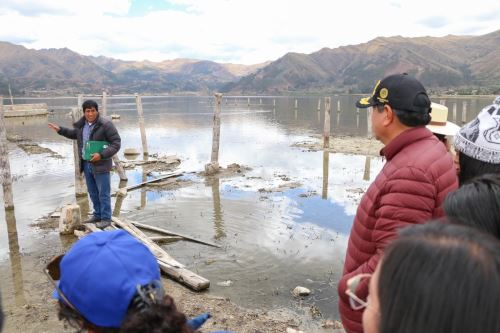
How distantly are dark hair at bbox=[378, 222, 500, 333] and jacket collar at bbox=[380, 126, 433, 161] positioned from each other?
51.5 inches

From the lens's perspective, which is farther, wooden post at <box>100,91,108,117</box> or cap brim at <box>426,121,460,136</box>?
wooden post at <box>100,91,108,117</box>

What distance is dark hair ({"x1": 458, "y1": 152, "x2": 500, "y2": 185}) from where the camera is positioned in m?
2.12

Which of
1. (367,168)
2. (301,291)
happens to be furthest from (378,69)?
(301,291)

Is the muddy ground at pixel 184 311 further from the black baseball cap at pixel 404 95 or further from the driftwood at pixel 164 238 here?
the black baseball cap at pixel 404 95

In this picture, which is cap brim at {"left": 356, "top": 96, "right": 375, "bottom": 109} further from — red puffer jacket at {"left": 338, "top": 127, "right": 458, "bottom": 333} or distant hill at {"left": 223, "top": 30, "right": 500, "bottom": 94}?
distant hill at {"left": 223, "top": 30, "right": 500, "bottom": 94}

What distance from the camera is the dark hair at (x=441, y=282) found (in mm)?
839

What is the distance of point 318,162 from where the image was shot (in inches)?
622

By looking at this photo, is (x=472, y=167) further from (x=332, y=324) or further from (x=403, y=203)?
(x=332, y=324)

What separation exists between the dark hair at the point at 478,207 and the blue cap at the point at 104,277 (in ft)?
3.78

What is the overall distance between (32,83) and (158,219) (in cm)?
16110

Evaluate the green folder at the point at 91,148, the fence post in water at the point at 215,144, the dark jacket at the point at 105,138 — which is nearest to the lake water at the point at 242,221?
the fence post in water at the point at 215,144

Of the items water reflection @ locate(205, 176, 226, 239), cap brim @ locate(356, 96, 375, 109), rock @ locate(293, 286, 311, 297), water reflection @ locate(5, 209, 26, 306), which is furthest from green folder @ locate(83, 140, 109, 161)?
cap brim @ locate(356, 96, 375, 109)

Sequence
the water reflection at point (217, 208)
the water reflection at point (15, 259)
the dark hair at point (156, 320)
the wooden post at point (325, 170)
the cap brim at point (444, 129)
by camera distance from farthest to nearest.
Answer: the wooden post at point (325, 170), the water reflection at point (217, 208), the water reflection at point (15, 259), the cap brim at point (444, 129), the dark hair at point (156, 320)

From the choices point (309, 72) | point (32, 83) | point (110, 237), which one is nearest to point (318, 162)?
point (110, 237)
